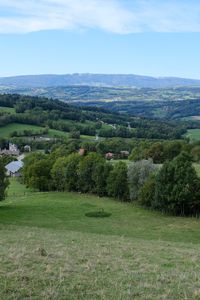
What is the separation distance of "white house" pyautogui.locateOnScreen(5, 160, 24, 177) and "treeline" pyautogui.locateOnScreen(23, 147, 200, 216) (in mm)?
30602

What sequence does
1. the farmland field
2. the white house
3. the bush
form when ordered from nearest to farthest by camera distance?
the bush
the white house
the farmland field

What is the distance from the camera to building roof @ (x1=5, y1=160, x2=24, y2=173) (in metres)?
120

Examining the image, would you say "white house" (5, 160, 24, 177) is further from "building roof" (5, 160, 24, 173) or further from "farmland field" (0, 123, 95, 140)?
"farmland field" (0, 123, 95, 140)

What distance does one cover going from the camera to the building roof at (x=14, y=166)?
119850 mm

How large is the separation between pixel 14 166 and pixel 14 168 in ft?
3.93

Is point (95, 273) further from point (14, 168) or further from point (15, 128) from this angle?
point (15, 128)

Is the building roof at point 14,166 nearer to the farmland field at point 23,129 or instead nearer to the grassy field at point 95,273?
the farmland field at point 23,129

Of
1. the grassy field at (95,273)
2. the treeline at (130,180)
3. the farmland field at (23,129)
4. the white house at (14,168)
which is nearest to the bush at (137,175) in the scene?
the treeline at (130,180)

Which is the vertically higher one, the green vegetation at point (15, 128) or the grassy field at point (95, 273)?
the grassy field at point (95, 273)

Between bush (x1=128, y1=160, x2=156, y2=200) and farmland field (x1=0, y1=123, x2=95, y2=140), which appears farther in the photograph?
farmland field (x1=0, y1=123, x2=95, y2=140)

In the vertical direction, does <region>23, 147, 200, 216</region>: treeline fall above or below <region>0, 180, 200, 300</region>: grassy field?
below

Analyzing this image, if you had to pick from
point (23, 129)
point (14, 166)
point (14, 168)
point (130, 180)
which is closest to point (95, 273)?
point (130, 180)

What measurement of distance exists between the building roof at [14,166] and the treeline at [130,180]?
31024 millimetres

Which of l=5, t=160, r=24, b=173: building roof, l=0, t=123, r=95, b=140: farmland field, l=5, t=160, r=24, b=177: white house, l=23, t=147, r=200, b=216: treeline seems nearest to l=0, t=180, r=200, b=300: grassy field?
l=23, t=147, r=200, b=216: treeline
